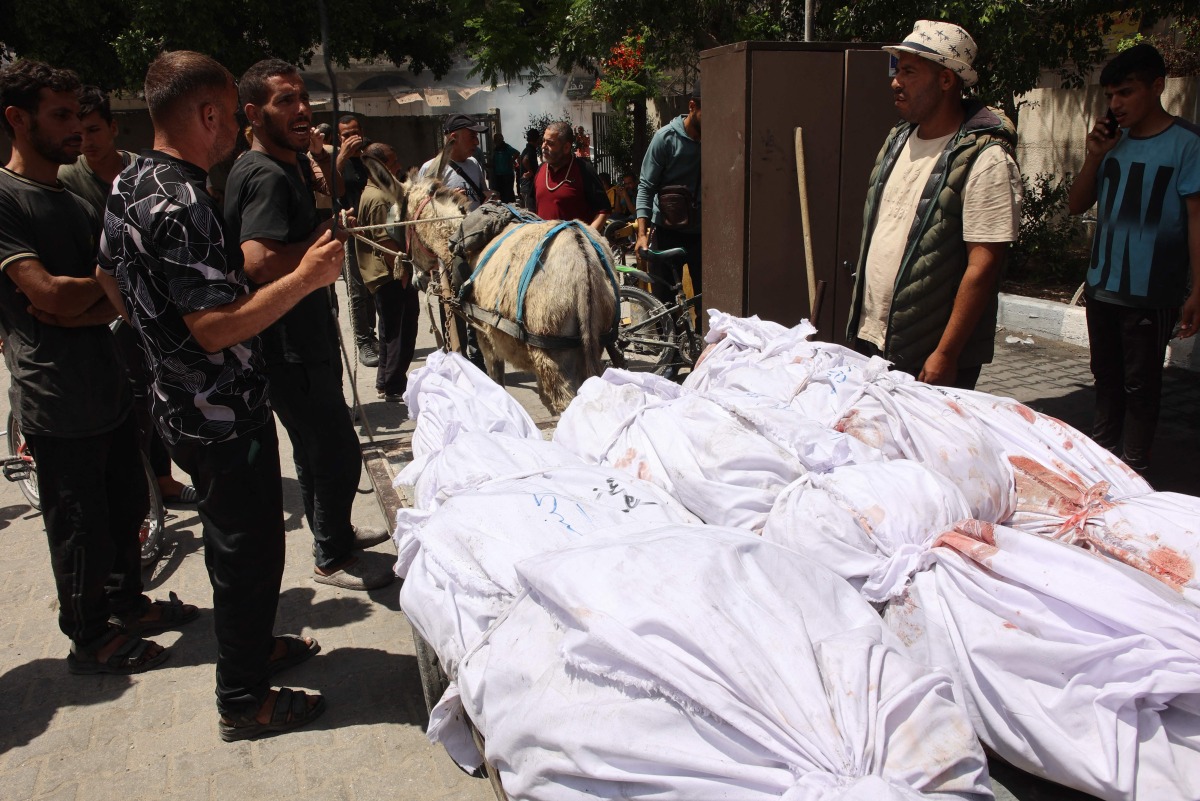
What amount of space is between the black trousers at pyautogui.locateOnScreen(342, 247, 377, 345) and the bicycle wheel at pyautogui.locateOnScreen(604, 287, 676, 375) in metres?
2.32

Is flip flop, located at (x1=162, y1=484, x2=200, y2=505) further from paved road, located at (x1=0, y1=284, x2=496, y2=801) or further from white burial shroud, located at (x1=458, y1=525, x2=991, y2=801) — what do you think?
white burial shroud, located at (x1=458, y1=525, x2=991, y2=801)

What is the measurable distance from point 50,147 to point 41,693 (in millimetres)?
2108

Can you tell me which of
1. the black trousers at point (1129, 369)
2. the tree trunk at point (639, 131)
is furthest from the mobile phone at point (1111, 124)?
the tree trunk at point (639, 131)

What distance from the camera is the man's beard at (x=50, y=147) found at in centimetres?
296

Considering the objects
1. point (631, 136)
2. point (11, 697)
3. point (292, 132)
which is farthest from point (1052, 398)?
point (631, 136)

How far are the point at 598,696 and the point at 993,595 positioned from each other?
2.93 ft

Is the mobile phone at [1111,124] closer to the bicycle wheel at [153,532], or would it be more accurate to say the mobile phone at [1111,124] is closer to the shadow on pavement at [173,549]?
the shadow on pavement at [173,549]

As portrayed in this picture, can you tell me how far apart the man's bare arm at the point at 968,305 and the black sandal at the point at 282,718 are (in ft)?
8.83

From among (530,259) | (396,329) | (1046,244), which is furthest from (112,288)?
(1046,244)

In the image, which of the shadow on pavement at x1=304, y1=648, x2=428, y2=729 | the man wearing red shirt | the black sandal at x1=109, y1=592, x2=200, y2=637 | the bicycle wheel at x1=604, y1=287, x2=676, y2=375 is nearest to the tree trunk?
the man wearing red shirt

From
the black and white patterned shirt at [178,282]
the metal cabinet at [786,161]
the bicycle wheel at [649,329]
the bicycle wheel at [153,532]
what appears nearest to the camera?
the black and white patterned shirt at [178,282]

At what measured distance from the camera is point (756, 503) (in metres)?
2.22

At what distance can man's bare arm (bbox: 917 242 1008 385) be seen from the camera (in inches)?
118

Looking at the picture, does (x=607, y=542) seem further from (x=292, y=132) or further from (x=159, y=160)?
(x=292, y=132)
